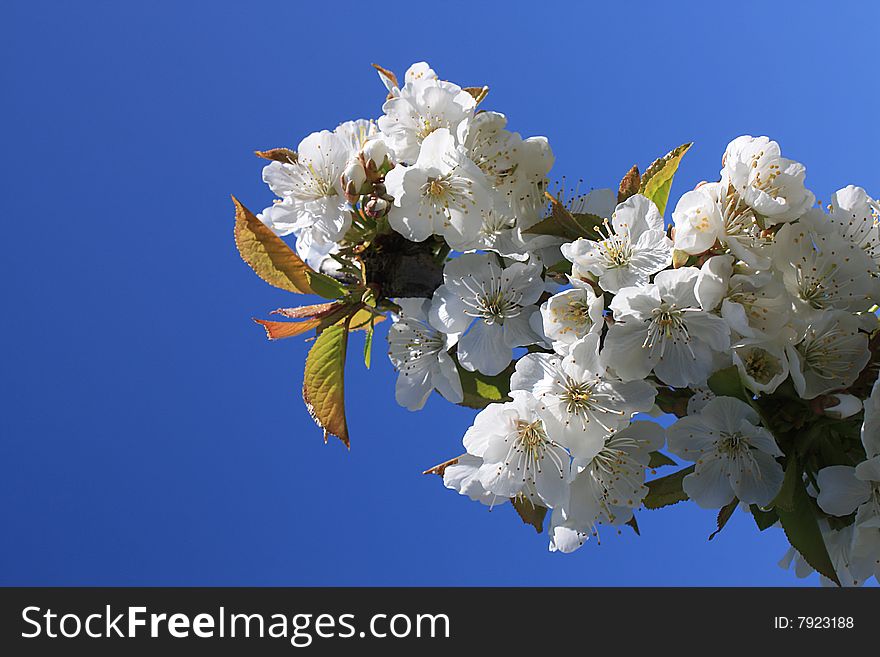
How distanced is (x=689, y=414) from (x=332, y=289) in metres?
0.48

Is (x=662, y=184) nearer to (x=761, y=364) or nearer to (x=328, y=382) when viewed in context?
(x=761, y=364)

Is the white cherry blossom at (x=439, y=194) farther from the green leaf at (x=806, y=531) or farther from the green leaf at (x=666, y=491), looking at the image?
the green leaf at (x=806, y=531)

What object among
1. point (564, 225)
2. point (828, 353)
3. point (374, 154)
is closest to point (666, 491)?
point (828, 353)

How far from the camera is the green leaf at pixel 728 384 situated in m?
0.95

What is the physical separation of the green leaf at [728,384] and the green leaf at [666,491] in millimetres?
148

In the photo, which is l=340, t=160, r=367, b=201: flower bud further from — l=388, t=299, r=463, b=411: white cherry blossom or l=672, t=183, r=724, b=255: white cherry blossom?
l=672, t=183, r=724, b=255: white cherry blossom

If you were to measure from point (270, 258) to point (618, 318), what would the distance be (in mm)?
432

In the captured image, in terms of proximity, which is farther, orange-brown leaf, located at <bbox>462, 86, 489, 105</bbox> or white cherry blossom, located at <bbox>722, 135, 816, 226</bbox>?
orange-brown leaf, located at <bbox>462, 86, 489, 105</bbox>

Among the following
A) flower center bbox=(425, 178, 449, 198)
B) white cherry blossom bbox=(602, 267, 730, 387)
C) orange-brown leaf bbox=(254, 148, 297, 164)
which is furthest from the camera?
orange-brown leaf bbox=(254, 148, 297, 164)

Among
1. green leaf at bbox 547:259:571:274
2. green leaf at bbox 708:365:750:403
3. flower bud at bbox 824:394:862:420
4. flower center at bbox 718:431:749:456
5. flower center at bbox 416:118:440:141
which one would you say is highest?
flower center at bbox 416:118:440:141

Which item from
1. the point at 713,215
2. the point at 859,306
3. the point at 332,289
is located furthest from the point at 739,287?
the point at 332,289

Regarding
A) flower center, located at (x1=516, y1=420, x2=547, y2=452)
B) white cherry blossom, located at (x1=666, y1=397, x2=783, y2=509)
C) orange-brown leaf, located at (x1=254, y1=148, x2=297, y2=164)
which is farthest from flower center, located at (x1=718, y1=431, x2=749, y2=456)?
orange-brown leaf, located at (x1=254, y1=148, x2=297, y2=164)

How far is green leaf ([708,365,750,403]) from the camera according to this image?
95 centimetres

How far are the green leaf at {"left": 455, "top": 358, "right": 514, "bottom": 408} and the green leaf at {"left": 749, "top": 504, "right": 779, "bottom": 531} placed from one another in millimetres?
348
